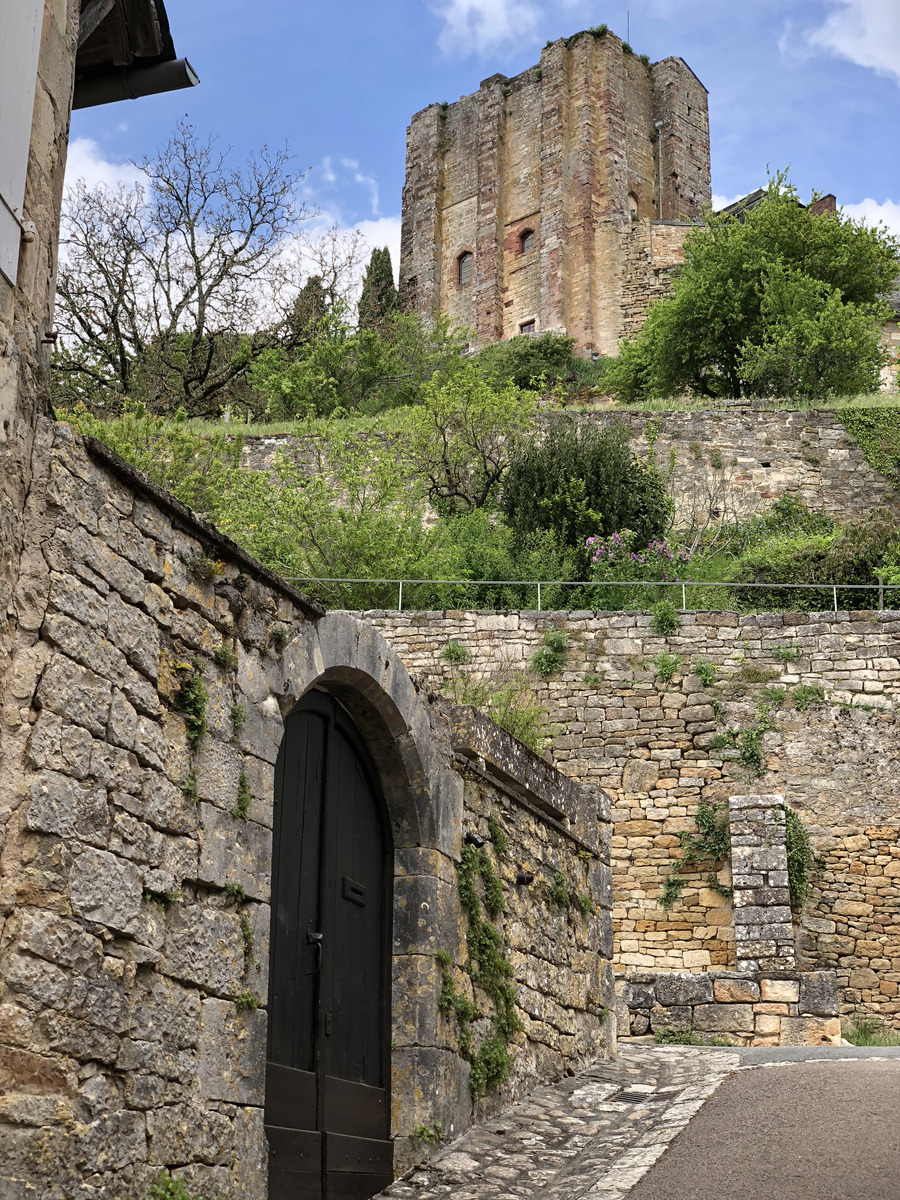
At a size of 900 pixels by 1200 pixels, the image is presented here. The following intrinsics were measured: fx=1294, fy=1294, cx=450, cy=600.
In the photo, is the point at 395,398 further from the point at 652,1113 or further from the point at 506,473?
the point at 652,1113

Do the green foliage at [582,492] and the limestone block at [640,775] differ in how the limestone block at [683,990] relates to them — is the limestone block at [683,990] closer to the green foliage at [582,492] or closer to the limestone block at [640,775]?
the limestone block at [640,775]

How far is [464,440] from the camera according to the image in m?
20.2

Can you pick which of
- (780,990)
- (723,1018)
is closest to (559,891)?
(723,1018)

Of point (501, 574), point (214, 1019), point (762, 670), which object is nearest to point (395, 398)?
point (501, 574)

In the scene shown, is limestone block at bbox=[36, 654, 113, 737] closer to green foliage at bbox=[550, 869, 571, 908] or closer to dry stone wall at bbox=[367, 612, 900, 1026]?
green foliage at bbox=[550, 869, 571, 908]

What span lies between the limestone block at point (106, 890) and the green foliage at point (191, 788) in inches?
15.9

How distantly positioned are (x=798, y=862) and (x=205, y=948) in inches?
378

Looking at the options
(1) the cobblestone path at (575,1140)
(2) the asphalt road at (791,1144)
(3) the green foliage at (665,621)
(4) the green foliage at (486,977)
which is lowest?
(1) the cobblestone path at (575,1140)

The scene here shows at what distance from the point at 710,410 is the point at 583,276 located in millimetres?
15210

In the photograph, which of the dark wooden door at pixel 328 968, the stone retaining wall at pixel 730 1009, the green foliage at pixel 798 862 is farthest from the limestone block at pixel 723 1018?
the dark wooden door at pixel 328 968

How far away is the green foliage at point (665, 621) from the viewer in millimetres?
14523

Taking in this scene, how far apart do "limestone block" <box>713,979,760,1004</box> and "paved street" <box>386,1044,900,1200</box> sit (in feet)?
6.87

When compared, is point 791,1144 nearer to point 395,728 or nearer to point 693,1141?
point 693,1141

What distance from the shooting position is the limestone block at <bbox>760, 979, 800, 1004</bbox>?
999 cm
